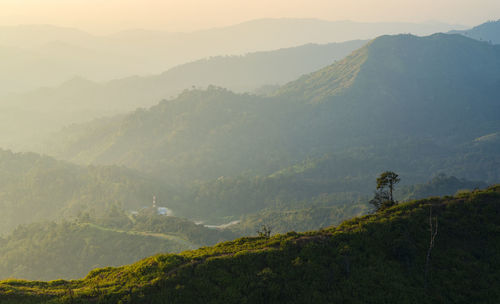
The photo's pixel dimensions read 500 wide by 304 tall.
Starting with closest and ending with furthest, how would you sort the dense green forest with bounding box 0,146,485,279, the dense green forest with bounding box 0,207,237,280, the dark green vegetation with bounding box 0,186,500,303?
the dark green vegetation with bounding box 0,186,500,303 → the dense green forest with bounding box 0,207,237,280 → the dense green forest with bounding box 0,146,485,279

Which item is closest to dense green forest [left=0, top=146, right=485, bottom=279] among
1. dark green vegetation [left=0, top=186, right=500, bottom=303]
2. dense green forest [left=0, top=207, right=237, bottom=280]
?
dense green forest [left=0, top=207, right=237, bottom=280]

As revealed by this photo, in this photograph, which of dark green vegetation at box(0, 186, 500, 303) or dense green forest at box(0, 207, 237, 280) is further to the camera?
dense green forest at box(0, 207, 237, 280)

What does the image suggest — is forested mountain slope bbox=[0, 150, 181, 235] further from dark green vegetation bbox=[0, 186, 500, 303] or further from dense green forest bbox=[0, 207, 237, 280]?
dark green vegetation bbox=[0, 186, 500, 303]

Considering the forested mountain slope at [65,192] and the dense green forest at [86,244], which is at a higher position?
the forested mountain slope at [65,192]

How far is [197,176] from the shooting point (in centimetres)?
17675

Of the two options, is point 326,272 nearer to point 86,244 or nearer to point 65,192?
point 86,244

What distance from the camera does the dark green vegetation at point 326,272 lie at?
907 inches

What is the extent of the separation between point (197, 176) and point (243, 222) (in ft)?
205

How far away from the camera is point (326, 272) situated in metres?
24.6

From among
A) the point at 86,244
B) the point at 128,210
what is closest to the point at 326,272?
the point at 86,244

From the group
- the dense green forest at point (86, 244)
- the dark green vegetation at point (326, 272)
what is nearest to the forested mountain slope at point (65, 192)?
the dense green forest at point (86, 244)

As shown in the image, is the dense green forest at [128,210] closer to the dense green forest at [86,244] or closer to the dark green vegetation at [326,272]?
the dense green forest at [86,244]

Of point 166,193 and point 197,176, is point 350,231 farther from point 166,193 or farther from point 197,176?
point 197,176

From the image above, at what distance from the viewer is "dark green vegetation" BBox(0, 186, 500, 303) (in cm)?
2305
